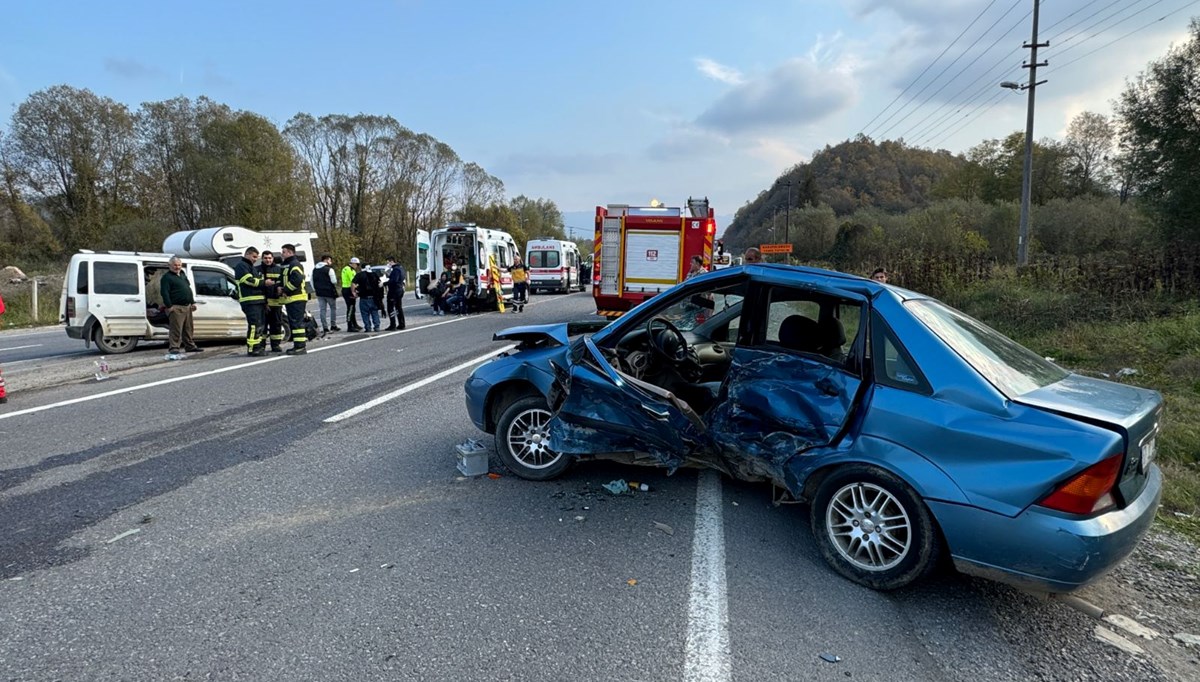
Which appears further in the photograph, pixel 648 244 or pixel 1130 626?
pixel 648 244

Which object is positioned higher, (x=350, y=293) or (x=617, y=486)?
(x=350, y=293)

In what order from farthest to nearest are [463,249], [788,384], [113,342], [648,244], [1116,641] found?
[463,249]
[648,244]
[113,342]
[788,384]
[1116,641]

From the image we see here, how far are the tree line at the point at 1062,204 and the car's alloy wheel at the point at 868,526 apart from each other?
39.6ft

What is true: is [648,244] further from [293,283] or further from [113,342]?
[113,342]

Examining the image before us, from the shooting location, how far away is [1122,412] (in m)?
2.87

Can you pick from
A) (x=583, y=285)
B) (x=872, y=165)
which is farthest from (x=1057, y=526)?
(x=872, y=165)

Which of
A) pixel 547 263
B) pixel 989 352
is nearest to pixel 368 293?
pixel 989 352

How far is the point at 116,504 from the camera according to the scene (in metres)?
4.24

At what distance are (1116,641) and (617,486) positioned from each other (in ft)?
9.22

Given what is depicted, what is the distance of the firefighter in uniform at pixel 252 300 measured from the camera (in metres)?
10.7

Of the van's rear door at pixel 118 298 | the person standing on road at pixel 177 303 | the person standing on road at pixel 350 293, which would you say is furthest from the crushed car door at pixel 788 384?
the person standing on road at pixel 350 293

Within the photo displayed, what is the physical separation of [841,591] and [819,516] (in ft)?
1.29

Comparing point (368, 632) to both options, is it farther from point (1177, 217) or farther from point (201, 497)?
point (1177, 217)

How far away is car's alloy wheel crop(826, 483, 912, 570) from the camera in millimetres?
3152
